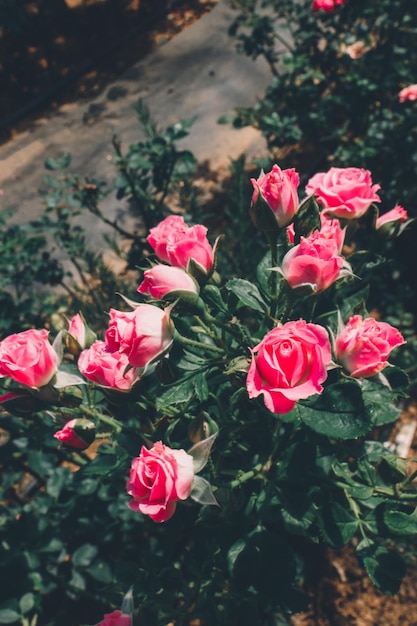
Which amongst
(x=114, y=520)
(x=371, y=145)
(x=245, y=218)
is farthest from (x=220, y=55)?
(x=114, y=520)

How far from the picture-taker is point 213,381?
3.80ft

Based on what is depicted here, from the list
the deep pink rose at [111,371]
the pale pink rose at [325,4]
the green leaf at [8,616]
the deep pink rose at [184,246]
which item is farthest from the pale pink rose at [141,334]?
the pale pink rose at [325,4]

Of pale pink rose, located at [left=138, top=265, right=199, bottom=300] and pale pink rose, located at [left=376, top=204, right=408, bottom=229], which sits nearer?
pale pink rose, located at [left=138, top=265, right=199, bottom=300]

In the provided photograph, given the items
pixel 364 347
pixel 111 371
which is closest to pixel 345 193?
pixel 364 347

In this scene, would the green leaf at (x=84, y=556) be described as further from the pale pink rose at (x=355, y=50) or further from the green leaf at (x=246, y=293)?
the pale pink rose at (x=355, y=50)

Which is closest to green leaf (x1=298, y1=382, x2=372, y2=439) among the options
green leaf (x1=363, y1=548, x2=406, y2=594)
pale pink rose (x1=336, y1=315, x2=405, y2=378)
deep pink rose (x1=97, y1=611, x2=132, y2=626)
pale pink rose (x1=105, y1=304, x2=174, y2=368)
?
pale pink rose (x1=336, y1=315, x2=405, y2=378)

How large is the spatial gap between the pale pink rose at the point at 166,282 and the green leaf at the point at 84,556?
1337 millimetres

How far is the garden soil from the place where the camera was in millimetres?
4801

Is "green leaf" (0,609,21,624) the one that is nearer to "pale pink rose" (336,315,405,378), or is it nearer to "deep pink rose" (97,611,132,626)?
"deep pink rose" (97,611,132,626)

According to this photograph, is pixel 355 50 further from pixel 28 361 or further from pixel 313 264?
pixel 28 361

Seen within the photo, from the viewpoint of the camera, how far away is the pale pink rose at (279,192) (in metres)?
0.98

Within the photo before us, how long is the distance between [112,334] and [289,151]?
3.63m

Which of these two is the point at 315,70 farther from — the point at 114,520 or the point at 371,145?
the point at 114,520

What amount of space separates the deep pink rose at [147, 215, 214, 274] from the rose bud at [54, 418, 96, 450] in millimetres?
420
